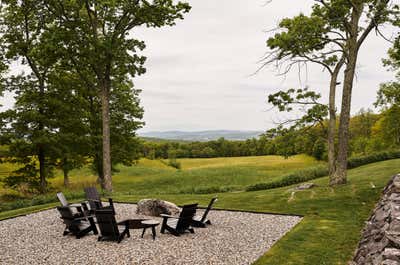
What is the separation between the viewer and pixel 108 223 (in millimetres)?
8445

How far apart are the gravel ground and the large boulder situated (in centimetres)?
163

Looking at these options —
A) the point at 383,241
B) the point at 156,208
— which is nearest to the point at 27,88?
the point at 156,208

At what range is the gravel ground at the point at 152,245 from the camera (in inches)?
289

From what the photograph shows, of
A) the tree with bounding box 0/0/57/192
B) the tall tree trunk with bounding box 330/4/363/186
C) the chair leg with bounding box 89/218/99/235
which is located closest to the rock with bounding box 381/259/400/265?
the chair leg with bounding box 89/218/99/235

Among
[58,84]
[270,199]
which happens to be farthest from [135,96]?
[270,199]

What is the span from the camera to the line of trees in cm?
1906

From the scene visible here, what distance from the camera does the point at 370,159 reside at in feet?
86.5

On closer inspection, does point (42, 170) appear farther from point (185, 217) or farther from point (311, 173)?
point (311, 173)

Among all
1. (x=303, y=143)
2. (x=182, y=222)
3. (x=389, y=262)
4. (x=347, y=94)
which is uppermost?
(x=347, y=94)

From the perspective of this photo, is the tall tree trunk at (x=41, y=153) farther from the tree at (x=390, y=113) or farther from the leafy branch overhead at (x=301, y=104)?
the tree at (x=390, y=113)

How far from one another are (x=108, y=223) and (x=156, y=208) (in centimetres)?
374

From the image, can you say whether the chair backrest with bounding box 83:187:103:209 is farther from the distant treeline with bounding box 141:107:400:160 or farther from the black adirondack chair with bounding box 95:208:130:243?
the distant treeline with bounding box 141:107:400:160

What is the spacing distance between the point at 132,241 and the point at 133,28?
48.3 feet

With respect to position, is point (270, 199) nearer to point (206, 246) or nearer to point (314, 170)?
point (206, 246)
